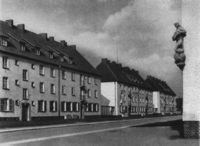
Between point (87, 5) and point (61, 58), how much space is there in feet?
126

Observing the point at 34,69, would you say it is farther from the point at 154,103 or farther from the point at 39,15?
the point at 154,103

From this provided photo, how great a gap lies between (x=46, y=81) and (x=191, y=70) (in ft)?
117

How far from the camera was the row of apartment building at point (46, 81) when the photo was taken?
40.1 meters

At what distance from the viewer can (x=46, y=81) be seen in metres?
47.4

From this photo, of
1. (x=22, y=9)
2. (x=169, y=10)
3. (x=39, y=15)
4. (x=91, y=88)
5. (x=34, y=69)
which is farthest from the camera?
(x=91, y=88)

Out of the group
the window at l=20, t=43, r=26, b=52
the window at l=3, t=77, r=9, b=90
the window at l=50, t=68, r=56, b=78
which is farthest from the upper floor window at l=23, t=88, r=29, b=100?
the window at l=50, t=68, r=56, b=78

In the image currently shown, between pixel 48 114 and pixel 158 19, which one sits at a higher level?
pixel 158 19

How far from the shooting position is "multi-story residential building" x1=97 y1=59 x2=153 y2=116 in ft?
245

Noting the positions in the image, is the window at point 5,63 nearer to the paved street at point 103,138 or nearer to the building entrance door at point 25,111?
the building entrance door at point 25,111

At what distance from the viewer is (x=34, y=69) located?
1766 inches

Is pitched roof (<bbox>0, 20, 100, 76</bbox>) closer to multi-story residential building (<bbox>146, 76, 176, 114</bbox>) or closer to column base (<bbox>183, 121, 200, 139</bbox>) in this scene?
column base (<bbox>183, 121, 200, 139</bbox>)

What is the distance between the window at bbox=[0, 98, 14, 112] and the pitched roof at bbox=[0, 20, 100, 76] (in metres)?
5.24

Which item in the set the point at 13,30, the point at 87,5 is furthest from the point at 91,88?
the point at 87,5

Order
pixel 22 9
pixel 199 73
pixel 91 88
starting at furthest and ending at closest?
pixel 91 88, pixel 22 9, pixel 199 73
